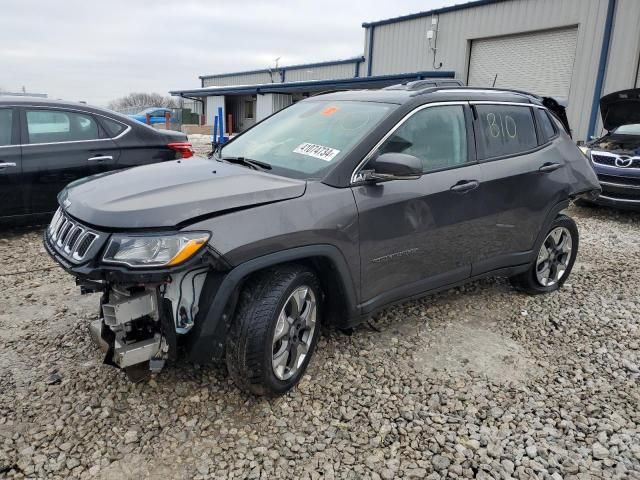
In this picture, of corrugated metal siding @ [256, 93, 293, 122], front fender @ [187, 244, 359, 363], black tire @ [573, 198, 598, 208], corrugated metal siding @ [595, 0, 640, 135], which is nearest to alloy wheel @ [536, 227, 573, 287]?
front fender @ [187, 244, 359, 363]

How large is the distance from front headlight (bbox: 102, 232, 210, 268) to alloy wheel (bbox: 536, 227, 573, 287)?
3.30 m

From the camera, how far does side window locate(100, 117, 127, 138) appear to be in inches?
235

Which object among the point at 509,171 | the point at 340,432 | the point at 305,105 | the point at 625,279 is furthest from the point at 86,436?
the point at 625,279

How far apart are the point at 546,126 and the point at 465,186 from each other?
1.43 meters

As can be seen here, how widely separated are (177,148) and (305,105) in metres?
3.00

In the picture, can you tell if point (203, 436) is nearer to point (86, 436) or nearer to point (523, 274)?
point (86, 436)

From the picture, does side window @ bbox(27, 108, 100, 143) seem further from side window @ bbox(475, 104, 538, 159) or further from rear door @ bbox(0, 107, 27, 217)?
side window @ bbox(475, 104, 538, 159)

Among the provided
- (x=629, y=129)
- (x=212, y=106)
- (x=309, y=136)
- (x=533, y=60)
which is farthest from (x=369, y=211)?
(x=212, y=106)

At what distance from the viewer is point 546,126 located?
14.4 feet

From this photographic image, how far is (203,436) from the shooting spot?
101 inches

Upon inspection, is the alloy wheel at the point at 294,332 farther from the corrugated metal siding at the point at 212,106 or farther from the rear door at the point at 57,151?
the corrugated metal siding at the point at 212,106

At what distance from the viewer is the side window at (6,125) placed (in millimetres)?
5359

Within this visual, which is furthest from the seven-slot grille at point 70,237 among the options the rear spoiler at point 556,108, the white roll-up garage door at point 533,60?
the white roll-up garage door at point 533,60

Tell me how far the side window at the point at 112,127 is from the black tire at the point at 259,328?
13.7ft
